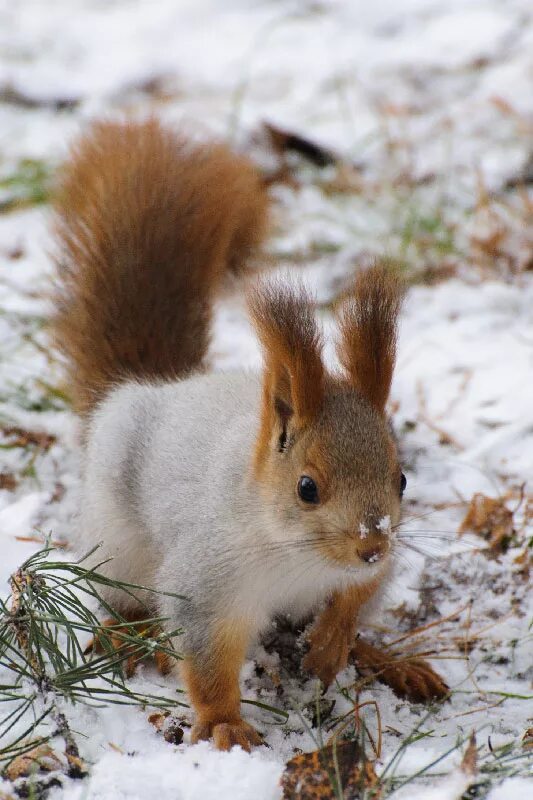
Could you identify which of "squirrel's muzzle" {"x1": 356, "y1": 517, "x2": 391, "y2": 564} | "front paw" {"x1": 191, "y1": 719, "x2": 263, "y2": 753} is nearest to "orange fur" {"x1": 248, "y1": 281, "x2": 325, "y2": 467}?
"squirrel's muzzle" {"x1": 356, "y1": 517, "x2": 391, "y2": 564}

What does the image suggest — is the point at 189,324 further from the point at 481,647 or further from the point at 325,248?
the point at 325,248

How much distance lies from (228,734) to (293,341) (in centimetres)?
55

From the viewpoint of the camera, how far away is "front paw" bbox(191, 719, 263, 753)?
142cm

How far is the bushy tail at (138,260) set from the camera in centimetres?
196

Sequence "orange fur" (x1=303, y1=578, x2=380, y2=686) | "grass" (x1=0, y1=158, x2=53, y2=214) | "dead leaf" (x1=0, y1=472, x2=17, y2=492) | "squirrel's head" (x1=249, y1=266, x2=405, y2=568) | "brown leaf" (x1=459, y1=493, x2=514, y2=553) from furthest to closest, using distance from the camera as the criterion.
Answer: "grass" (x1=0, y1=158, x2=53, y2=214) → "dead leaf" (x1=0, y1=472, x2=17, y2=492) → "brown leaf" (x1=459, y1=493, x2=514, y2=553) → "orange fur" (x1=303, y1=578, x2=380, y2=686) → "squirrel's head" (x1=249, y1=266, x2=405, y2=568)

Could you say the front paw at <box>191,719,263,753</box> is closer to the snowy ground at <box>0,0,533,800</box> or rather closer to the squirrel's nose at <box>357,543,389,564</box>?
the snowy ground at <box>0,0,533,800</box>

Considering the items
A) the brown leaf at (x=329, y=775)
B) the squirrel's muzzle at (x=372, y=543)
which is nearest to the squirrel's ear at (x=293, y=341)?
the squirrel's muzzle at (x=372, y=543)

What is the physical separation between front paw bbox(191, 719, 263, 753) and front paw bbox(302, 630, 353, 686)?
155 millimetres

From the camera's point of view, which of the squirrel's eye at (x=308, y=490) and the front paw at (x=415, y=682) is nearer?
the squirrel's eye at (x=308, y=490)

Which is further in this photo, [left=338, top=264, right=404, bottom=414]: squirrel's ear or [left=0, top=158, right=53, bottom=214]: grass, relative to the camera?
[left=0, top=158, right=53, bottom=214]: grass

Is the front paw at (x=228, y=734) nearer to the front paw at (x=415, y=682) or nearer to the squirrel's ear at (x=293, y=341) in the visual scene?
the front paw at (x=415, y=682)

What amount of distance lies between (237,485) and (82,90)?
8.86 ft

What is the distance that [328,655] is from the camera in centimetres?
158

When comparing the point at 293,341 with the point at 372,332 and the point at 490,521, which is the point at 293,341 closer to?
the point at 372,332
